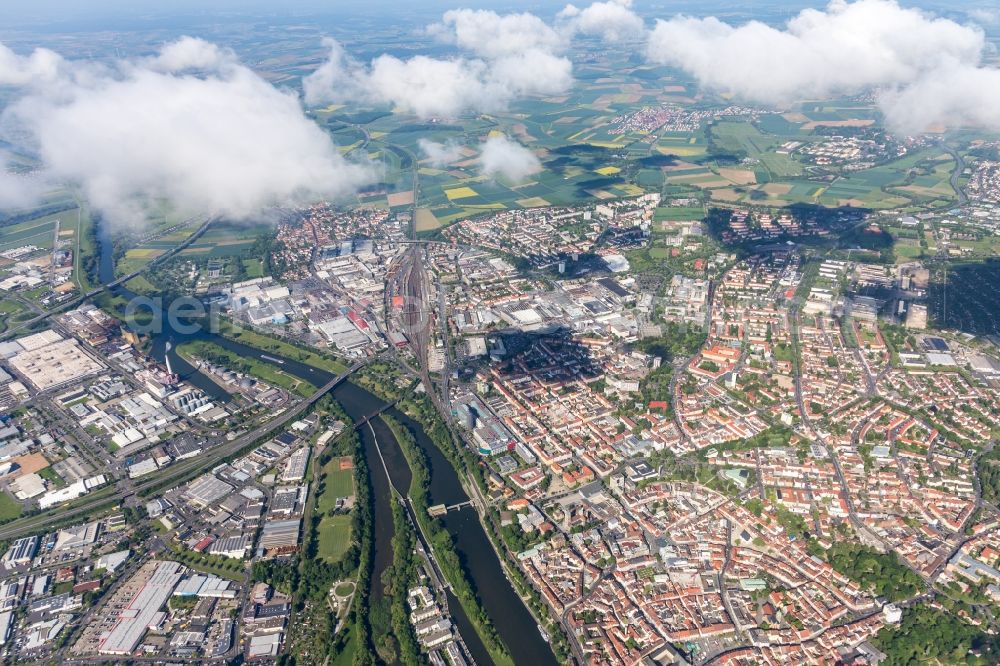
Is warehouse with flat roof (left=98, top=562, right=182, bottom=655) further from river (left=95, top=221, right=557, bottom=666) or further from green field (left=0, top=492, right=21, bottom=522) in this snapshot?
green field (left=0, top=492, right=21, bottom=522)

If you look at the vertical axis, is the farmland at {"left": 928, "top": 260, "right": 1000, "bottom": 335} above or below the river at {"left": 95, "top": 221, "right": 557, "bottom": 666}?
above

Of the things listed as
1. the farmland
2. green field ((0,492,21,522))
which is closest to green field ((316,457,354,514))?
green field ((0,492,21,522))

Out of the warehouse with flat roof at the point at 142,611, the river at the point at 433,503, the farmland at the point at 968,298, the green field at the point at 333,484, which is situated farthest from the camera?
the farmland at the point at 968,298

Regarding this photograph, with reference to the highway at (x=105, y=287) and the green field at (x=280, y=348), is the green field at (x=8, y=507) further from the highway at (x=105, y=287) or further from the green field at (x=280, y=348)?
the highway at (x=105, y=287)

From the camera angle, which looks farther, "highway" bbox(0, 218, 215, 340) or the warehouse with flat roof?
"highway" bbox(0, 218, 215, 340)

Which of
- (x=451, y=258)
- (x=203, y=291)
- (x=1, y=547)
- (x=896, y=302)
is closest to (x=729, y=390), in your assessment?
(x=896, y=302)

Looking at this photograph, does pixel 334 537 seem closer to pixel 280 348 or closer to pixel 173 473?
pixel 173 473

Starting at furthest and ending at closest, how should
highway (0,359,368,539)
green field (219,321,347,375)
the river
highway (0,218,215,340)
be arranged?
highway (0,218,215,340) < green field (219,321,347,375) < highway (0,359,368,539) < the river

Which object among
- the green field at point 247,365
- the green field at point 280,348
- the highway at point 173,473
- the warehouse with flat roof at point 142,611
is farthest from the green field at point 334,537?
the green field at point 280,348
